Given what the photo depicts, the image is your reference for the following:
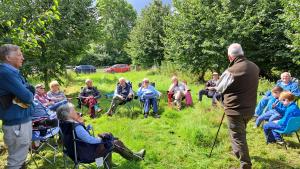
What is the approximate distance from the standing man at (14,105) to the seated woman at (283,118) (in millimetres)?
4394

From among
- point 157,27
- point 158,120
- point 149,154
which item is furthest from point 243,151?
point 157,27

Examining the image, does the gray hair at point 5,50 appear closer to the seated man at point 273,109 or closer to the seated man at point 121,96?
the seated man at point 273,109

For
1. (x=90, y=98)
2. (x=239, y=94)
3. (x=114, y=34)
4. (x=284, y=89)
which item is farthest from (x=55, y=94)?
(x=114, y=34)

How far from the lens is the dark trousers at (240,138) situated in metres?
4.69

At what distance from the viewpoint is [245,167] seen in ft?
15.4

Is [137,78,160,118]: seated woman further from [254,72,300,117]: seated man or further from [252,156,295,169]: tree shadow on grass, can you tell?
[252,156,295,169]: tree shadow on grass

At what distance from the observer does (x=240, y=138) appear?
15.5 ft

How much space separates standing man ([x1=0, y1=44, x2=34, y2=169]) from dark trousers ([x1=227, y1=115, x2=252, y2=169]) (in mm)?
2950

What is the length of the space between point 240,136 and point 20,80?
322 centimetres

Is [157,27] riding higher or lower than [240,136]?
higher

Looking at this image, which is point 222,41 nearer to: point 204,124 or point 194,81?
point 194,81

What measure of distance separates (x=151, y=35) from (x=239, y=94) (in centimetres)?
1876

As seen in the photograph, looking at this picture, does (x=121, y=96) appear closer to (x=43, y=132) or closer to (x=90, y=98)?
(x=90, y=98)

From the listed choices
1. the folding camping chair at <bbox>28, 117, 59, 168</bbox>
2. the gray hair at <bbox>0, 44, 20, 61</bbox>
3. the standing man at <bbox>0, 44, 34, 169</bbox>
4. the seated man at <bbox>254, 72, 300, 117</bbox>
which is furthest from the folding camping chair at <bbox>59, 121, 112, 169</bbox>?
the seated man at <bbox>254, 72, 300, 117</bbox>
